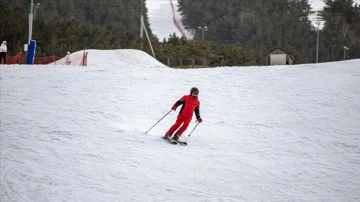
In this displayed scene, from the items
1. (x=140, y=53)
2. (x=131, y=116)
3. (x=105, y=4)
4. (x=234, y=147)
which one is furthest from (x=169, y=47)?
(x=105, y=4)

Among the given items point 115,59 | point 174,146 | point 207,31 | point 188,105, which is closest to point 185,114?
point 188,105

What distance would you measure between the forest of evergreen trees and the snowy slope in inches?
747

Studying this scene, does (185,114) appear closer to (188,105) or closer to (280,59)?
(188,105)

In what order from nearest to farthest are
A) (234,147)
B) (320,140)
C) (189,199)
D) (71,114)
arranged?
1. (189,199)
2. (234,147)
3. (320,140)
4. (71,114)

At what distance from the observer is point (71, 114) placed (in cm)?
1030

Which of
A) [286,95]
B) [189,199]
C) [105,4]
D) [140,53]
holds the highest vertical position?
[105,4]

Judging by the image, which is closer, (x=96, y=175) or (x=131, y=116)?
(x=96, y=175)

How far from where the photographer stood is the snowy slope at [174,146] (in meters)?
6.05

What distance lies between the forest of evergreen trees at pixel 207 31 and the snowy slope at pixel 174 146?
18967 millimetres

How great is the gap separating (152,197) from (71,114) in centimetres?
515

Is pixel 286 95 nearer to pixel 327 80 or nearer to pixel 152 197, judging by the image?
pixel 327 80

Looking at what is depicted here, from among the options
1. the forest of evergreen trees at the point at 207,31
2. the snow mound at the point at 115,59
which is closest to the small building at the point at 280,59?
the forest of evergreen trees at the point at 207,31

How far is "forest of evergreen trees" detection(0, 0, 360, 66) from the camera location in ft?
123

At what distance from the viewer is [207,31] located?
87.1 m
